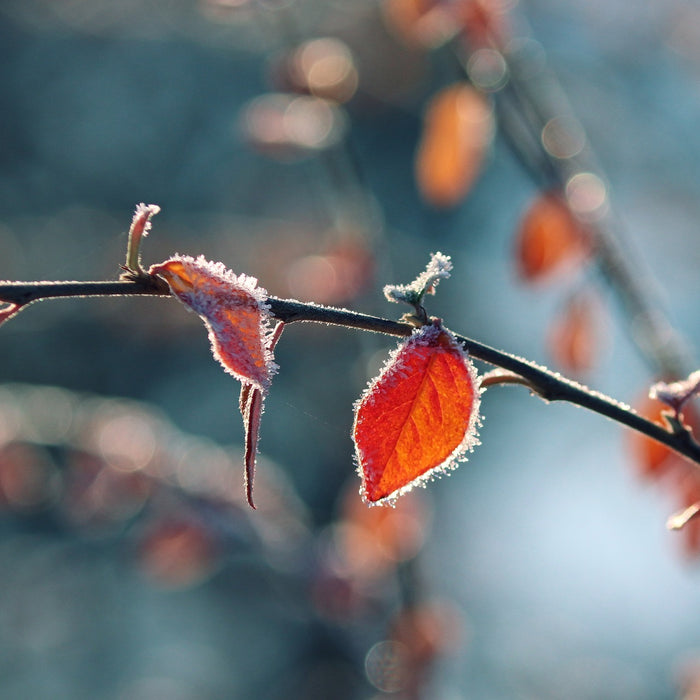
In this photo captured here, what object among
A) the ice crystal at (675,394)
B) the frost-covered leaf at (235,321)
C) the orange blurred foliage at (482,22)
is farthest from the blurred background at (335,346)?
the frost-covered leaf at (235,321)

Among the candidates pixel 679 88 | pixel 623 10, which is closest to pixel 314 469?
pixel 679 88

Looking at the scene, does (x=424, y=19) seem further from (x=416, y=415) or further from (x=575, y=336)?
(x=416, y=415)

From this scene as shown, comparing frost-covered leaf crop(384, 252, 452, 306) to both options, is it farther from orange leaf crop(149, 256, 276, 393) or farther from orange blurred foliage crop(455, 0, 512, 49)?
orange blurred foliage crop(455, 0, 512, 49)

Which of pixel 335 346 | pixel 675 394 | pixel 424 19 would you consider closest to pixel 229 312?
pixel 675 394

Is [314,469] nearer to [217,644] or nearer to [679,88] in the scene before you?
[217,644]

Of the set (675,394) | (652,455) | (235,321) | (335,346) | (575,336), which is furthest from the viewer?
(335,346)

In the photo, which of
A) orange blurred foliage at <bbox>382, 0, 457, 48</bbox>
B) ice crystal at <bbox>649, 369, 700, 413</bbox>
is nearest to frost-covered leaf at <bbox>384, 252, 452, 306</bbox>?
ice crystal at <bbox>649, 369, 700, 413</bbox>
